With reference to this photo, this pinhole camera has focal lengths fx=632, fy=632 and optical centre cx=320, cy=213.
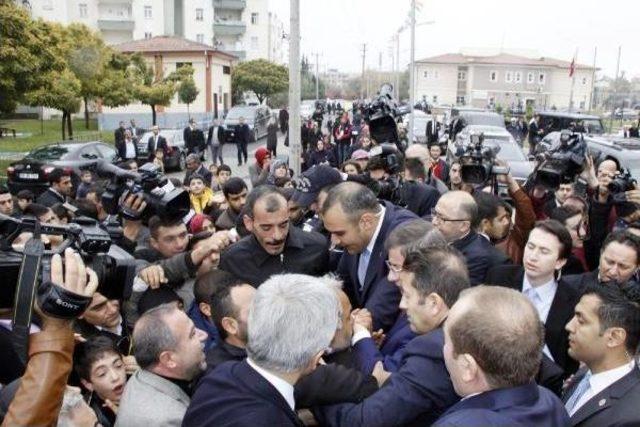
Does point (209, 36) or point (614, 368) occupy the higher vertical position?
point (209, 36)

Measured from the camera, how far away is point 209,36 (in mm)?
60969

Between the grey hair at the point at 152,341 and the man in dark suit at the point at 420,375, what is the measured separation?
2.58 ft

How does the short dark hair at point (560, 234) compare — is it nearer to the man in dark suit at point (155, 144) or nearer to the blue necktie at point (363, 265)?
the blue necktie at point (363, 265)

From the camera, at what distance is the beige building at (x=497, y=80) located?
257 feet

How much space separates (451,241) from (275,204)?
4.08ft

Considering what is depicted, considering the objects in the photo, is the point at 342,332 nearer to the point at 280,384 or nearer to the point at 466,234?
the point at 280,384

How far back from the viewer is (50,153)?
614 inches

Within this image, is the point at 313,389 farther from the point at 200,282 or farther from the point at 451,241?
the point at 451,241

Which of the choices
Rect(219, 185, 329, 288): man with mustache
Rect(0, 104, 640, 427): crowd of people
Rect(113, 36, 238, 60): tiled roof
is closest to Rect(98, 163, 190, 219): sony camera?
Rect(0, 104, 640, 427): crowd of people

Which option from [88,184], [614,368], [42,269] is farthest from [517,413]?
[88,184]

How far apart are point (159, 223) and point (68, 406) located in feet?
6.30

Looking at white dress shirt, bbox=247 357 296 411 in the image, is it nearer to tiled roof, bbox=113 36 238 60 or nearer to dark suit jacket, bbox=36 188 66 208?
dark suit jacket, bbox=36 188 66 208

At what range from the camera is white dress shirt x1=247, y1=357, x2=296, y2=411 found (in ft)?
7.24

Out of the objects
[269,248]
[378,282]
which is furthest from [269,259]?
[378,282]
